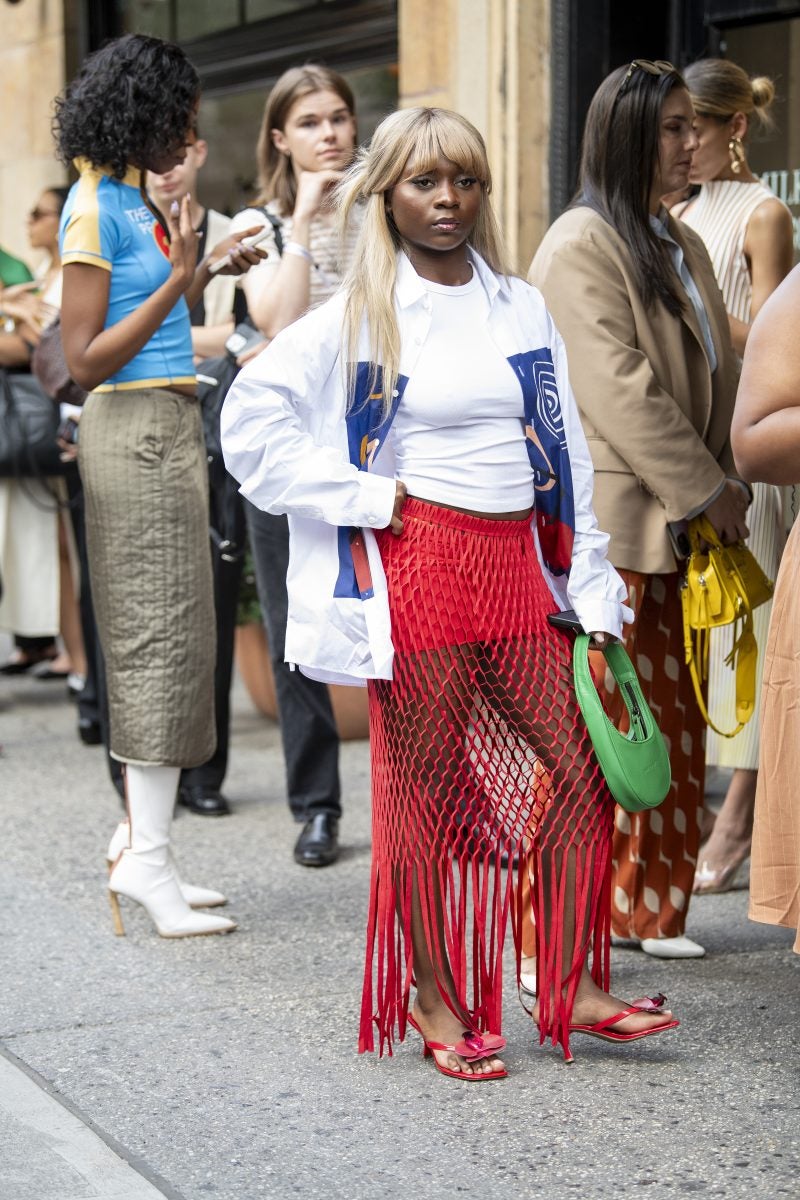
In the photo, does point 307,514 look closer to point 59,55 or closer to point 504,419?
point 504,419

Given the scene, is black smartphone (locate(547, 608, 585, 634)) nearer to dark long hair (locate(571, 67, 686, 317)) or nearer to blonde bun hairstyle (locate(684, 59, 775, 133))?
dark long hair (locate(571, 67, 686, 317))

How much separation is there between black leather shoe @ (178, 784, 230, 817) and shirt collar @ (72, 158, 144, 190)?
7.54 feet

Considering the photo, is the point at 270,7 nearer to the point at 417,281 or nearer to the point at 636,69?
the point at 636,69

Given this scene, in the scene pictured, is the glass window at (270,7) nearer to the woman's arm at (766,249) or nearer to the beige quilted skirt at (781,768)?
the woman's arm at (766,249)

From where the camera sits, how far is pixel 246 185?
28.8 feet

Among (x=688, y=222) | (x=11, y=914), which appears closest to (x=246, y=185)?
(x=688, y=222)

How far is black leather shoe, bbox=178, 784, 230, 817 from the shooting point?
598 cm

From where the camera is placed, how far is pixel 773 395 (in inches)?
124

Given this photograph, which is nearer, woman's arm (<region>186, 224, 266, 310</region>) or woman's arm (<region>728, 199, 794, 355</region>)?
woman's arm (<region>186, 224, 266, 310</region>)

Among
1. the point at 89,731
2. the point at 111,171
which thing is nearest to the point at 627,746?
the point at 111,171

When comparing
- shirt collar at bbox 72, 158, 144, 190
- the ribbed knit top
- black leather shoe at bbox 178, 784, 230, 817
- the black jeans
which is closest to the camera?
shirt collar at bbox 72, 158, 144, 190

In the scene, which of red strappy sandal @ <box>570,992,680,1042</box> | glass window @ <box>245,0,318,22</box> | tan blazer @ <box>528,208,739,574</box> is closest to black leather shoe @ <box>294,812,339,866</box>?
tan blazer @ <box>528,208,739,574</box>

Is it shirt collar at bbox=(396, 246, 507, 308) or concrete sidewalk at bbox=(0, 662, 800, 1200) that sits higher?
shirt collar at bbox=(396, 246, 507, 308)

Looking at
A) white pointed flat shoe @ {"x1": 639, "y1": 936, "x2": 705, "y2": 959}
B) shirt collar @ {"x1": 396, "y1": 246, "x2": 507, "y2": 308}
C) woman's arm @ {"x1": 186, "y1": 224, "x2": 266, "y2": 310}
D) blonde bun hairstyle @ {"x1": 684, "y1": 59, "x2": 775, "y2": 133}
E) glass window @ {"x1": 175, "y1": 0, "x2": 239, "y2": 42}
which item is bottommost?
white pointed flat shoe @ {"x1": 639, "y1": 936, "x2": 705, "y2": 959}
